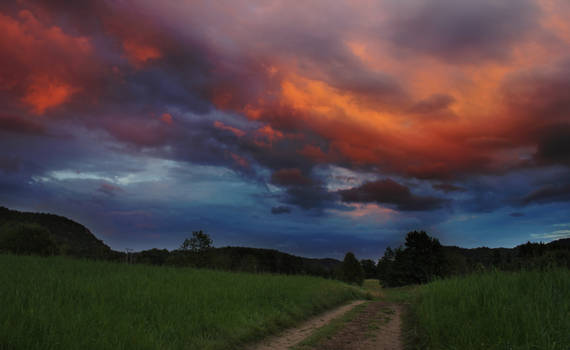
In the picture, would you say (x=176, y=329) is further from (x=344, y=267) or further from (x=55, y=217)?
(x=55, y=217)

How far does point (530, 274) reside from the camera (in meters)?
10.7

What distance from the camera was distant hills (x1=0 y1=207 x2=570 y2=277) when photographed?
2310cm

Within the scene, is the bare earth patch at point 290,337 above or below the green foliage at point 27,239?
below

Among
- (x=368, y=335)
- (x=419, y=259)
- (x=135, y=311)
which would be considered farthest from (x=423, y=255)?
(x=135, y=311)

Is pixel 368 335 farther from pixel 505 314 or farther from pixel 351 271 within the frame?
pixel 351 271

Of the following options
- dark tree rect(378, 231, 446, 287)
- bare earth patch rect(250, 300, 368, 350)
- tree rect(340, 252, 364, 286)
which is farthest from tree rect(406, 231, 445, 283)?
bare earth patch rect(250, 300, 368, 350)

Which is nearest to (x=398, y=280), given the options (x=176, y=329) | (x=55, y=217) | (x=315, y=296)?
(x=315, y=296)

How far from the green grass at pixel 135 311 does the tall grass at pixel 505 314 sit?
19.1 feet

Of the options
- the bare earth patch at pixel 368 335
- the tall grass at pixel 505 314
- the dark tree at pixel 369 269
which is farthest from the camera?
the dark tree at pixel 369 269

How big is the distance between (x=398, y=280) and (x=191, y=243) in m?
40.3

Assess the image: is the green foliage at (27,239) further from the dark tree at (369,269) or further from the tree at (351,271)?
the dark tree at (369,269)

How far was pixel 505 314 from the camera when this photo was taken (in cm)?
805

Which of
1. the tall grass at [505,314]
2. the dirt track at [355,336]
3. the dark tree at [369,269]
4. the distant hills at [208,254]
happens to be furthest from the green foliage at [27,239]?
the dark tree at [369,269]

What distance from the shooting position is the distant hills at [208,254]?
23.1 m
